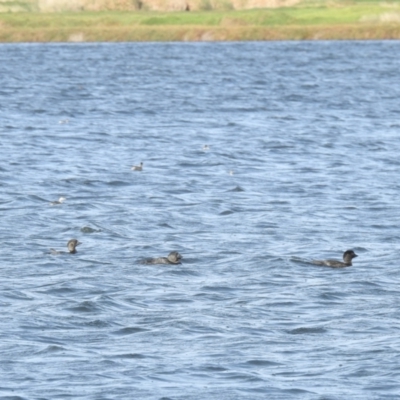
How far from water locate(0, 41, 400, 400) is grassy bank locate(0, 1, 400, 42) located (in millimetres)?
60276

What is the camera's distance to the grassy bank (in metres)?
112

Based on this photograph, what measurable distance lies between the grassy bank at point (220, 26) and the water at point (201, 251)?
2373 inches

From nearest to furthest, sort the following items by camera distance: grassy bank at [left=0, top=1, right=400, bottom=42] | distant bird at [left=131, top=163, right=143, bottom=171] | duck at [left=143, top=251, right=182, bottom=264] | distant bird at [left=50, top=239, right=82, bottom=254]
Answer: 1. duck at [left=143, top=251, right=182, bottom=264]
2. distant bird at [left=50, top=239, right=82, bottom=254]
3. distant bird at [left=131, top=163, right=143, bottom=171]
4. grassy bank at [left=0, top=1, right=400, bottom=42]

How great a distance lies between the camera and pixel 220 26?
11675 centimetres

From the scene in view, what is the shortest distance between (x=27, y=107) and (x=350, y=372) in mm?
38299

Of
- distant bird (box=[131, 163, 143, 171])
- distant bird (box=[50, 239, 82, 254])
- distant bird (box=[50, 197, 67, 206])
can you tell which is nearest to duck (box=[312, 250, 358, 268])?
distant bird (box=[50, 239, 82, 254])

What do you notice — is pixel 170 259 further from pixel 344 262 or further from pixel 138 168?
pixel 138 168

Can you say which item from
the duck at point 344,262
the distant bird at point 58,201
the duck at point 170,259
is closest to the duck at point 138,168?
the distant bird at point 58,201

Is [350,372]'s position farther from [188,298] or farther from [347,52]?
[347,52]

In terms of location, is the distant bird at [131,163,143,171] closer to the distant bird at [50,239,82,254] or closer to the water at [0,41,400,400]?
the water at [0,41,400,400]

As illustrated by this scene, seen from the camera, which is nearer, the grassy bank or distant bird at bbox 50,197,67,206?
distant bird at bbox 50,197,67,206

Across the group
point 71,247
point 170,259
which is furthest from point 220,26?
point 170,259

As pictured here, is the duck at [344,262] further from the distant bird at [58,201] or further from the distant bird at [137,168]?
the distant bird at [137,168]

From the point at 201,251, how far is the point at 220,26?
9584 cm
